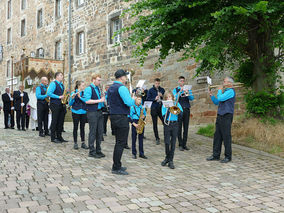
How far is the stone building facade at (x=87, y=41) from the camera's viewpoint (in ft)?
45.5

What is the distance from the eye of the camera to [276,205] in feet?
13.3

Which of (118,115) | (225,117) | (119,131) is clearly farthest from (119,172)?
(225,117)

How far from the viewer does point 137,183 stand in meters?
4.84

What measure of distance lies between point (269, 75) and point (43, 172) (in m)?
6.48

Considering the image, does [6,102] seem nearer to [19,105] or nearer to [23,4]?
[19,105]

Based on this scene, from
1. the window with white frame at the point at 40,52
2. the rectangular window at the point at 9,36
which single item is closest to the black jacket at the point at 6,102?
the window with white frame at the point at 40,52

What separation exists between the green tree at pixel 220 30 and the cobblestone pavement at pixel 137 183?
2312mm

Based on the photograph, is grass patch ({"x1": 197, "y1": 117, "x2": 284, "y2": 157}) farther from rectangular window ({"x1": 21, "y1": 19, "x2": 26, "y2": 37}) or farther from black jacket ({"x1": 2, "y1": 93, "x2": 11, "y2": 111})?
rectangular window ({"x1": 21, "y1": 19, "x2": 26, "y2": 37})

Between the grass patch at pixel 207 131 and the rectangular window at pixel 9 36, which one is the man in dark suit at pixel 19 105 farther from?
the rectangular window at pixel 9 36

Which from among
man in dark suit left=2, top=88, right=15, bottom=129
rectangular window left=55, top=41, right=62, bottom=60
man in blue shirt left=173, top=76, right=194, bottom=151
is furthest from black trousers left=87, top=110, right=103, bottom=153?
rectangular window left=55, top=41, right=62, bottom=60

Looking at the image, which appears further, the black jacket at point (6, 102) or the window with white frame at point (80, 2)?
the window with white frame at point (80, 2)

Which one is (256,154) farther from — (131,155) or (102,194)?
(102,194)

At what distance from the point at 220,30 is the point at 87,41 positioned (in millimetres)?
14029

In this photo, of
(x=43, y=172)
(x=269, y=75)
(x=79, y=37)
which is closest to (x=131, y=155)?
(x=43, y=172)
